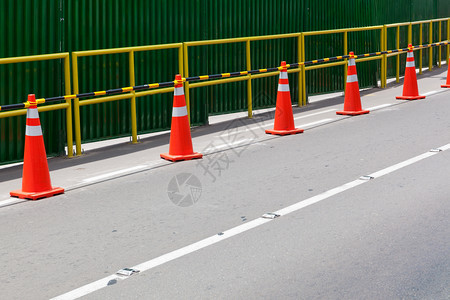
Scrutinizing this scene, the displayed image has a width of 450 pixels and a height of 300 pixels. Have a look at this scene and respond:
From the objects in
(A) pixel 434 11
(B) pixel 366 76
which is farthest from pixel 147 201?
(A) pixel 434 11

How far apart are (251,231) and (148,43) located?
6.27 metres

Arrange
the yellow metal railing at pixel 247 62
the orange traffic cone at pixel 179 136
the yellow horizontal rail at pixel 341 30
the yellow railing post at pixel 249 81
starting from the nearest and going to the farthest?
the orange traffic cone at pixel 179 136, the yellow metal railing at pixel 247 62, the yellow railing post at pixel 249 81, the yellow horizontal rail at pixel 341 30

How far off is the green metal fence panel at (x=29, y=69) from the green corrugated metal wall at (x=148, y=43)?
0.01m

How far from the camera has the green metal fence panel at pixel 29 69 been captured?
34.9 feet

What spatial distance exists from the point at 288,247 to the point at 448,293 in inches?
58.2

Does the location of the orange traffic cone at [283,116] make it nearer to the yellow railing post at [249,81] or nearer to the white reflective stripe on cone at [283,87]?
the white reflective stripe on cone at [283,87]

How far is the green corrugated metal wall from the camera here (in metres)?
10.9

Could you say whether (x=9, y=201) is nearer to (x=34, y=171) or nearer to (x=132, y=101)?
(x=34, y=171)

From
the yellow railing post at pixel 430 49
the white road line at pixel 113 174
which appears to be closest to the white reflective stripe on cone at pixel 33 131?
the white road line at pixel 113 174

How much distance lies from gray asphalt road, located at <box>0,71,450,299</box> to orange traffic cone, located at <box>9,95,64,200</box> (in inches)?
8.4

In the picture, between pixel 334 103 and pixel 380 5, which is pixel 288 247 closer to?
pixel 334 103

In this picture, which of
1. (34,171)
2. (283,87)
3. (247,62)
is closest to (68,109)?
(34,171)

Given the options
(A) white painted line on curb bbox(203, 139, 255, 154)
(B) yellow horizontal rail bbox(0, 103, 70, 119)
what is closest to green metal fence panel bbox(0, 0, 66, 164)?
(B) yellow horizontal rail bbox(0, 103, 70, 119)

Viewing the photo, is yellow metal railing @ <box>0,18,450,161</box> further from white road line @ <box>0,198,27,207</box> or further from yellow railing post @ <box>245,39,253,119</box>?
white road line @ <box>0,198,27,207</box>
